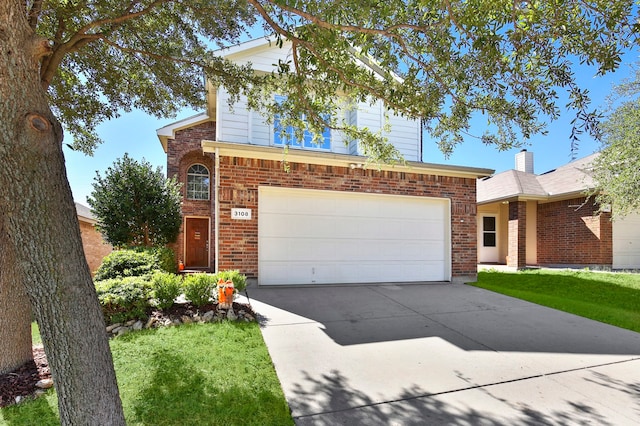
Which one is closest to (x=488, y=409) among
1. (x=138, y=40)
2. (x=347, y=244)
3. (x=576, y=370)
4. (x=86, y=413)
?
(x=576, y=370)

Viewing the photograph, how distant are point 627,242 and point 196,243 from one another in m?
17.8

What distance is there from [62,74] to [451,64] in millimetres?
6516

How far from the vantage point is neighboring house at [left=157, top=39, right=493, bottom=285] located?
710 cm

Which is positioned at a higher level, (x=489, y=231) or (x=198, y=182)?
(x=198, y=182)

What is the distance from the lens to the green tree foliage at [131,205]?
9328 mm

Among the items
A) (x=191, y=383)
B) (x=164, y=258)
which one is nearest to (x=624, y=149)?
(x=191, y=383)

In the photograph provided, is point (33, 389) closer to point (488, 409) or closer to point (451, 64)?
point (488, 409)

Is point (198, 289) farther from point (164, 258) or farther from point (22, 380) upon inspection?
point (164, 258)

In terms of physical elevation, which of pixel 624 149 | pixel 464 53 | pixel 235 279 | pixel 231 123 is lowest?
pixel 235 279

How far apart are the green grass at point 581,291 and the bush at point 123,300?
7.68 m

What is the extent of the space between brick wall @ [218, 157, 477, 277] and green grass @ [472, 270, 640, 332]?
5.04ft

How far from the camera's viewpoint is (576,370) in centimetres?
355

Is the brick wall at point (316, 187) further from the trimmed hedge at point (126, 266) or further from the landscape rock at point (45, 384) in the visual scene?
the landscape rock at point (45, 384)

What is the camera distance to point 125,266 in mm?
6602
